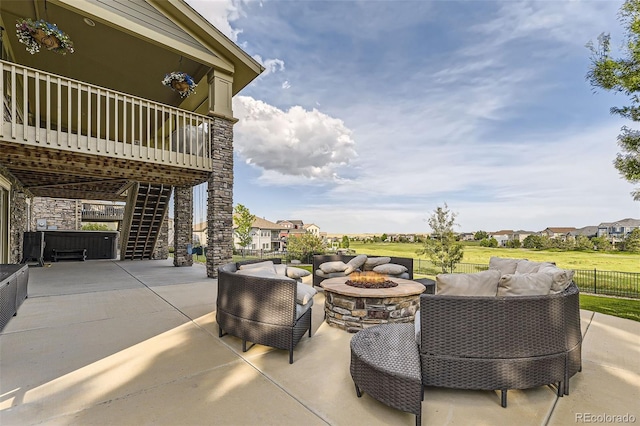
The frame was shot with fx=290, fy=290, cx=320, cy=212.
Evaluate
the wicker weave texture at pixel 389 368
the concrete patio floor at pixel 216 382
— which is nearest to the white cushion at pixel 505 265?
the concrete patio floor at pixel 216 382

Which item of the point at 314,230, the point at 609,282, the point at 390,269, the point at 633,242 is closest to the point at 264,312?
the point at 390,269

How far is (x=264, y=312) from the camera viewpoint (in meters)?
3.04

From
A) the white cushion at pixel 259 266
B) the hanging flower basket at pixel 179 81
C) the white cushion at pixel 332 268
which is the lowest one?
the white cushion at pixel 332 268

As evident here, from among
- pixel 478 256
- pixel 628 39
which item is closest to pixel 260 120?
pixel 478 256

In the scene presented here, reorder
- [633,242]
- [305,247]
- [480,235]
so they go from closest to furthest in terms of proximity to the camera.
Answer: [633,242]
[305,247]
[480,235]

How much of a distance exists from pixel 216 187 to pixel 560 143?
38.3 feet

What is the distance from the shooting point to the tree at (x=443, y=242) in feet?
34.8

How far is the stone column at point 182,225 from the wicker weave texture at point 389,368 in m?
9.39

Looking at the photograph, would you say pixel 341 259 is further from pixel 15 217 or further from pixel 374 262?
pixel 15 217

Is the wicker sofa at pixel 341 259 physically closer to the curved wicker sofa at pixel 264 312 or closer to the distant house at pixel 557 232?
the curved wicker sofa at pixel 264 312

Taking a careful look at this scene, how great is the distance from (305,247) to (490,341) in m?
11.0

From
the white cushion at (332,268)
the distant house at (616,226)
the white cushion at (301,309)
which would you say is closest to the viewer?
the white cushion at (301,309)

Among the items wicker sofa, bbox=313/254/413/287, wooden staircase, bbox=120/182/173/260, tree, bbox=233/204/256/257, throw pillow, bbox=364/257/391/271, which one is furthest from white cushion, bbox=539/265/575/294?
tree, bbox=233/204/256/257

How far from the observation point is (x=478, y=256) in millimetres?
12289
